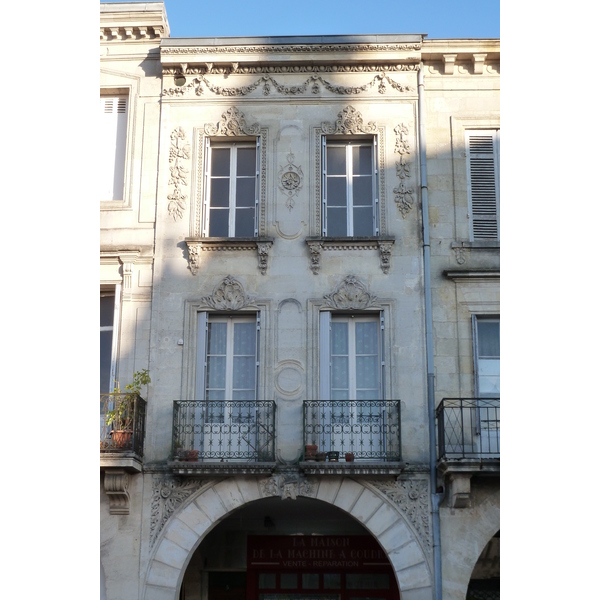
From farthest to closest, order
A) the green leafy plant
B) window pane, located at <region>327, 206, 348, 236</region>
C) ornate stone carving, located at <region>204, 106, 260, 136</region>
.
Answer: ornate stone carving, located at <region>204, 106, 260, 136</region> → window pane, located at <region>327, 206, 348, 236</region> → the green leafy plant

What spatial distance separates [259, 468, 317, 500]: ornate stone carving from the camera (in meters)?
14.5

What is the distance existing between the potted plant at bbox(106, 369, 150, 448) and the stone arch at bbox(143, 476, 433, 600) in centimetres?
146

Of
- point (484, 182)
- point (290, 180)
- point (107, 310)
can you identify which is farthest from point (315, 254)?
point (107, 310)

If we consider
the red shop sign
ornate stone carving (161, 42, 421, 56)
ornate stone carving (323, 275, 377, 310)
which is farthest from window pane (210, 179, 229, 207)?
the red shop sign

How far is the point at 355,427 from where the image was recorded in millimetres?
14906

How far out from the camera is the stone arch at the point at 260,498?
14.3 m

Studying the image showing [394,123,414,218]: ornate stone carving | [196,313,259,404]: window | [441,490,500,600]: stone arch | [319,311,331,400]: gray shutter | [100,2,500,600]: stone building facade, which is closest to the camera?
[441,490,500,600]: stone arch

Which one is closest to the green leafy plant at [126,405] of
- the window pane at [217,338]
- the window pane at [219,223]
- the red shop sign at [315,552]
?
the window pane at [217,338]

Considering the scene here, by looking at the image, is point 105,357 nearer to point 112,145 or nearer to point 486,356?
point 112,145

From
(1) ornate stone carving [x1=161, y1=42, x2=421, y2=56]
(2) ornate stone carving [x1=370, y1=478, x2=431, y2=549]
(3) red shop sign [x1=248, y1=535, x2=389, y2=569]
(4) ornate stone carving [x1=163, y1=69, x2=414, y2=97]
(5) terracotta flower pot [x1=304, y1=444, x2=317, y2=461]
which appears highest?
(1) ornate stone carving [x1=161, y1=42, x2=421, y2=56]

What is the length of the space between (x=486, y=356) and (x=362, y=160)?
4.12 meters

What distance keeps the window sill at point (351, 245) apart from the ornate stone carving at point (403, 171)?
68 cm

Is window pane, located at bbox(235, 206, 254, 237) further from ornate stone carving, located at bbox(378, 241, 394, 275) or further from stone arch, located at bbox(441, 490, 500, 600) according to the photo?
stone arch, located at bbox(441, 490, 500, 600)

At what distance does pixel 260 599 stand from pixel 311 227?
660 centimetres
